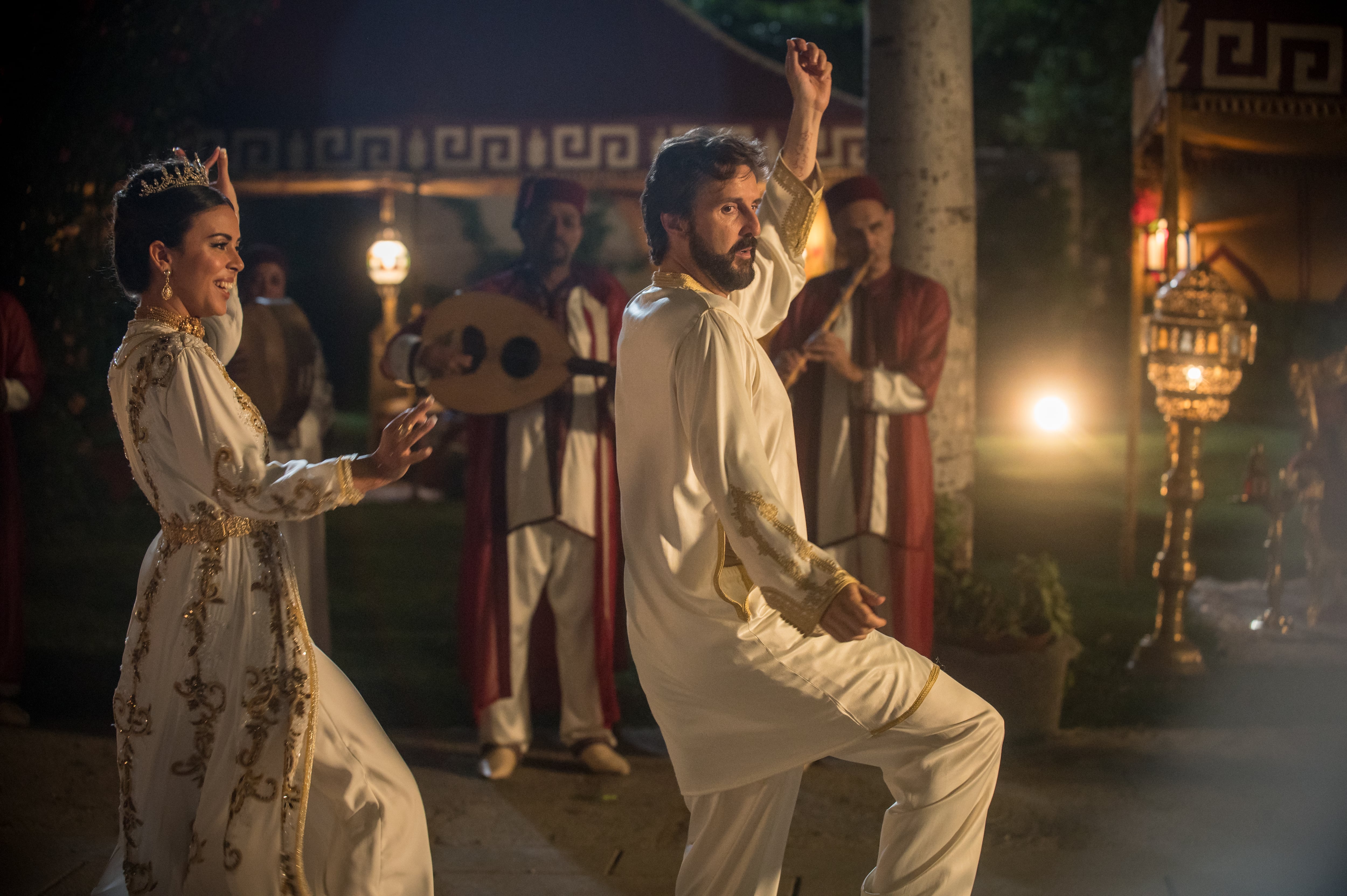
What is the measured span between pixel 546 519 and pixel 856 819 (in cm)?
144

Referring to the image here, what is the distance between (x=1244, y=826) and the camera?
402cm

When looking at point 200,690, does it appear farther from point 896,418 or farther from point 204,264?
point 896,418

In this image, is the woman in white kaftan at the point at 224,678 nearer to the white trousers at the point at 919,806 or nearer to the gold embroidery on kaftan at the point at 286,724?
the gold embroidery on kaftan at the point at 286,724

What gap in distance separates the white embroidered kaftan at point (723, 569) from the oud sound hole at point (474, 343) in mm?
1836

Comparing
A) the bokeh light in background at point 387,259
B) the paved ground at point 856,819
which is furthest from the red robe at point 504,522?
the bokeh light in background at point 387,259

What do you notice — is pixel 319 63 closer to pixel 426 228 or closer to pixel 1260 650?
pixel 426 228

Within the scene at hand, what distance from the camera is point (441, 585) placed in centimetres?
825

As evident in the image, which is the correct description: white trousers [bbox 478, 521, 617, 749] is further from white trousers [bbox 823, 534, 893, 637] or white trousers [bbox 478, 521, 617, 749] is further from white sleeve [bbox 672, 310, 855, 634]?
white sleeve [bbox 672, 310, 855, 634]

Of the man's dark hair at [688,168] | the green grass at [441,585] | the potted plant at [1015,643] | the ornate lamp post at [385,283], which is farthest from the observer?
the ornate lamp post at [385,283]

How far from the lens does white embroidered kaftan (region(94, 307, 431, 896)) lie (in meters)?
2.68

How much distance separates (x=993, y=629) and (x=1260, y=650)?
201cm

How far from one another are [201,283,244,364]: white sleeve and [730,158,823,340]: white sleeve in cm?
127

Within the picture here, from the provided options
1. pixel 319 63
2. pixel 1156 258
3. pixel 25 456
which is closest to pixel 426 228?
pixel 319 63

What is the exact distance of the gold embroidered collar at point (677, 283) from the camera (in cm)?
277
